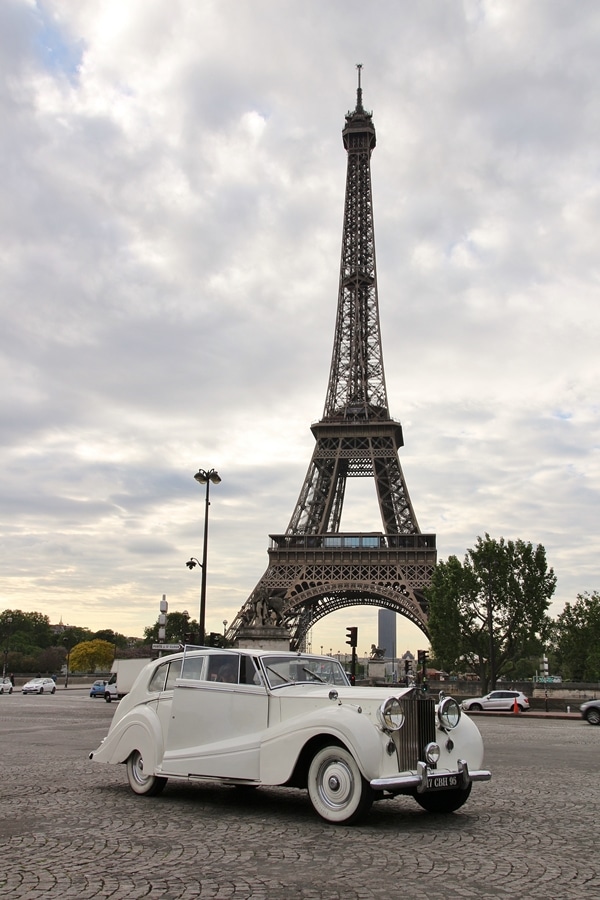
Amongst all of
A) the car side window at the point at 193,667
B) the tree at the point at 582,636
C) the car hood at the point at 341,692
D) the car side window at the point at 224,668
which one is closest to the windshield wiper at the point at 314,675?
the car hood at the point at 341,692

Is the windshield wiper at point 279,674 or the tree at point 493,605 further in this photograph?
the tree at point 493,605

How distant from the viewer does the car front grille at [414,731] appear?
317 inches

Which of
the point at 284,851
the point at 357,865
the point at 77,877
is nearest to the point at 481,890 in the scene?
the point at 357,865

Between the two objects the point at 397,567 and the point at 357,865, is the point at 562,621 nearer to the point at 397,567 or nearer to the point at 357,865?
the point at 397,567

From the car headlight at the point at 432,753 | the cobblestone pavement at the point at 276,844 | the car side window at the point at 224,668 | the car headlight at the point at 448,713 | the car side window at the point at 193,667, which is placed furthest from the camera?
the car side window at the point at 193,667

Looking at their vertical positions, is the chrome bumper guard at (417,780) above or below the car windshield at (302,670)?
below

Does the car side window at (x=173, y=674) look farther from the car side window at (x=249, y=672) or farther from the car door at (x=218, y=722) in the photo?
the car side window at (x=249, y=672)

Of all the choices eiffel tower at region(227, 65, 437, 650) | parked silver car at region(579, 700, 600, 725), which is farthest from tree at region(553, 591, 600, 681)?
parked silver car at region(579, 700, 600, 725)

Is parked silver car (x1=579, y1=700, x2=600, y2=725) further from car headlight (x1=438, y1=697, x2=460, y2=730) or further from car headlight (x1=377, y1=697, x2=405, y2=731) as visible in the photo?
car headlight (x1=377, y1=697, x2=405, y2=731)

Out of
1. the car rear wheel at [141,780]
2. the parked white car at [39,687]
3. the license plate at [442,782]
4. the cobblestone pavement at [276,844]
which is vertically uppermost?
the license plate at [442,782]

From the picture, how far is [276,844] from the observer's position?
7.17 meters

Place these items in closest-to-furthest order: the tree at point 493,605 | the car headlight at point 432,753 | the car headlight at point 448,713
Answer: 1. the car headlight at point 432,753
2. the car headlight at point 448,713
3. the tree at point 493,605

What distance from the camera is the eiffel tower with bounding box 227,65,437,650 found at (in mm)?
69000

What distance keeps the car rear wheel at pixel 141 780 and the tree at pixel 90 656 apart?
112460 mm
